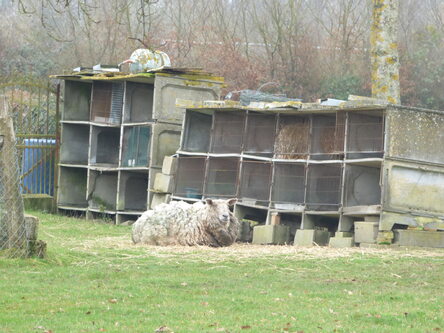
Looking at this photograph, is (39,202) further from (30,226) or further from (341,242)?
(30,226)

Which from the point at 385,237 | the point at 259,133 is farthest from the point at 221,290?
the point at 259,133

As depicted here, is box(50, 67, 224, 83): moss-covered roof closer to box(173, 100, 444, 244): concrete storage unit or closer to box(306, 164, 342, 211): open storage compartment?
box(173, 100, 444, 244): concrete storage unit

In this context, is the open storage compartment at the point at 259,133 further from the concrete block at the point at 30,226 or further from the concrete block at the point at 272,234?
the concrete block at the point at 30,226

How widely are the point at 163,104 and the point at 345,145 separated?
6038 mm

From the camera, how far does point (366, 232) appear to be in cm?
1670

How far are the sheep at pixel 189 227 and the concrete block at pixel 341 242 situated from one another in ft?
5.95

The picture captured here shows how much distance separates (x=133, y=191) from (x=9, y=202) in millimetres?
10564

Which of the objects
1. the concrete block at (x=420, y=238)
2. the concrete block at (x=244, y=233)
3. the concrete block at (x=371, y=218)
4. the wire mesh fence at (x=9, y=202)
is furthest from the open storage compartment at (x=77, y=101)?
the wire mesh fence at (x=9, y=202)

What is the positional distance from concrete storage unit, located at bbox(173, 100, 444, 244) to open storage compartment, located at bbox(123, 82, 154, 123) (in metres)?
2.92

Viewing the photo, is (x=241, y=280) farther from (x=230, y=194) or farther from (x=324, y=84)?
(x=324, y=84)

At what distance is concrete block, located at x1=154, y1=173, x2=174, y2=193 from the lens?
67.3 ft

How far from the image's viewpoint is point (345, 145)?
17.6 meters

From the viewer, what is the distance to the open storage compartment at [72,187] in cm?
2453

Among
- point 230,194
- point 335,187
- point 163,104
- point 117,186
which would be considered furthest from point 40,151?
point 335,187
